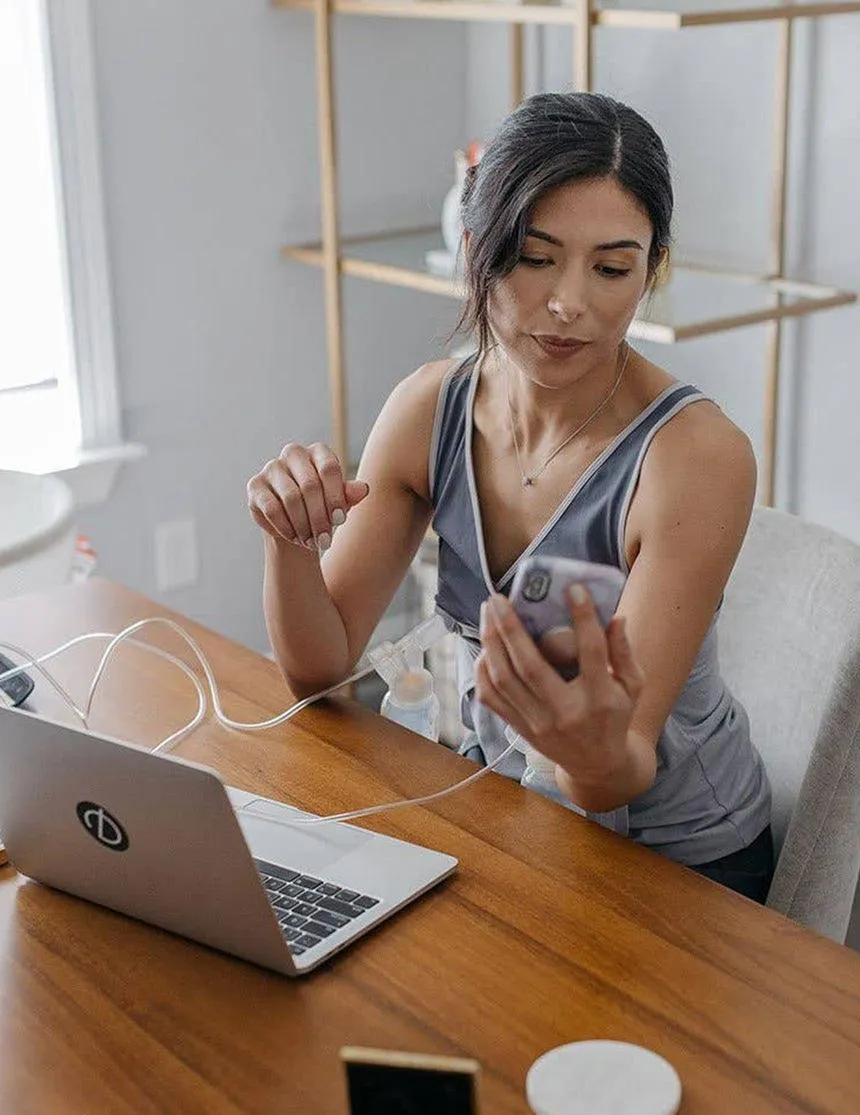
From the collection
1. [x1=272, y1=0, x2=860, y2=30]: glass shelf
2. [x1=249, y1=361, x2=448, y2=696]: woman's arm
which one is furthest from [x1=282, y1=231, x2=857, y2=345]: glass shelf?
[x1=249, y1=361, x2=448, y2=696]: woman's arm

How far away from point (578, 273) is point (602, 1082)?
682mm

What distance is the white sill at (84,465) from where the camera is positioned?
103 inches

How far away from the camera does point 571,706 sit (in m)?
1.00

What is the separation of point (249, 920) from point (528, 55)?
7.21 feet

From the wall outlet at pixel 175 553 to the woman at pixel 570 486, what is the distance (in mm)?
1327

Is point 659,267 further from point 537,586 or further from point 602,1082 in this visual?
point 602,1082

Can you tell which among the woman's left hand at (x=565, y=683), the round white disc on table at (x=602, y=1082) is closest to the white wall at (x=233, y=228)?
the woman's left hand at (x=565, y=683)

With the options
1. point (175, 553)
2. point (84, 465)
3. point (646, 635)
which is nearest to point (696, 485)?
point (646, 635)

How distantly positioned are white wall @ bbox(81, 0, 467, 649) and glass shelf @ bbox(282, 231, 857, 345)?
136 millimetres

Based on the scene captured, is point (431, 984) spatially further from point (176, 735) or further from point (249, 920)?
point (176, 735)

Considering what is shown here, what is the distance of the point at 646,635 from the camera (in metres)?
1.26

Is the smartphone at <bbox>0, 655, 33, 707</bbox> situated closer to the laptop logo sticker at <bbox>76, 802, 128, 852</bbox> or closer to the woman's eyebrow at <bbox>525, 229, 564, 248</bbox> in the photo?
the laptop logo sticker at <bbox>76, 802, 128, 852</bbox>

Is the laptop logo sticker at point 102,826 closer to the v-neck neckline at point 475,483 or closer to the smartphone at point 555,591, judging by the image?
the smartphone at point 555,591

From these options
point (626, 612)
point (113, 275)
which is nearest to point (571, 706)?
point (626, 612)
